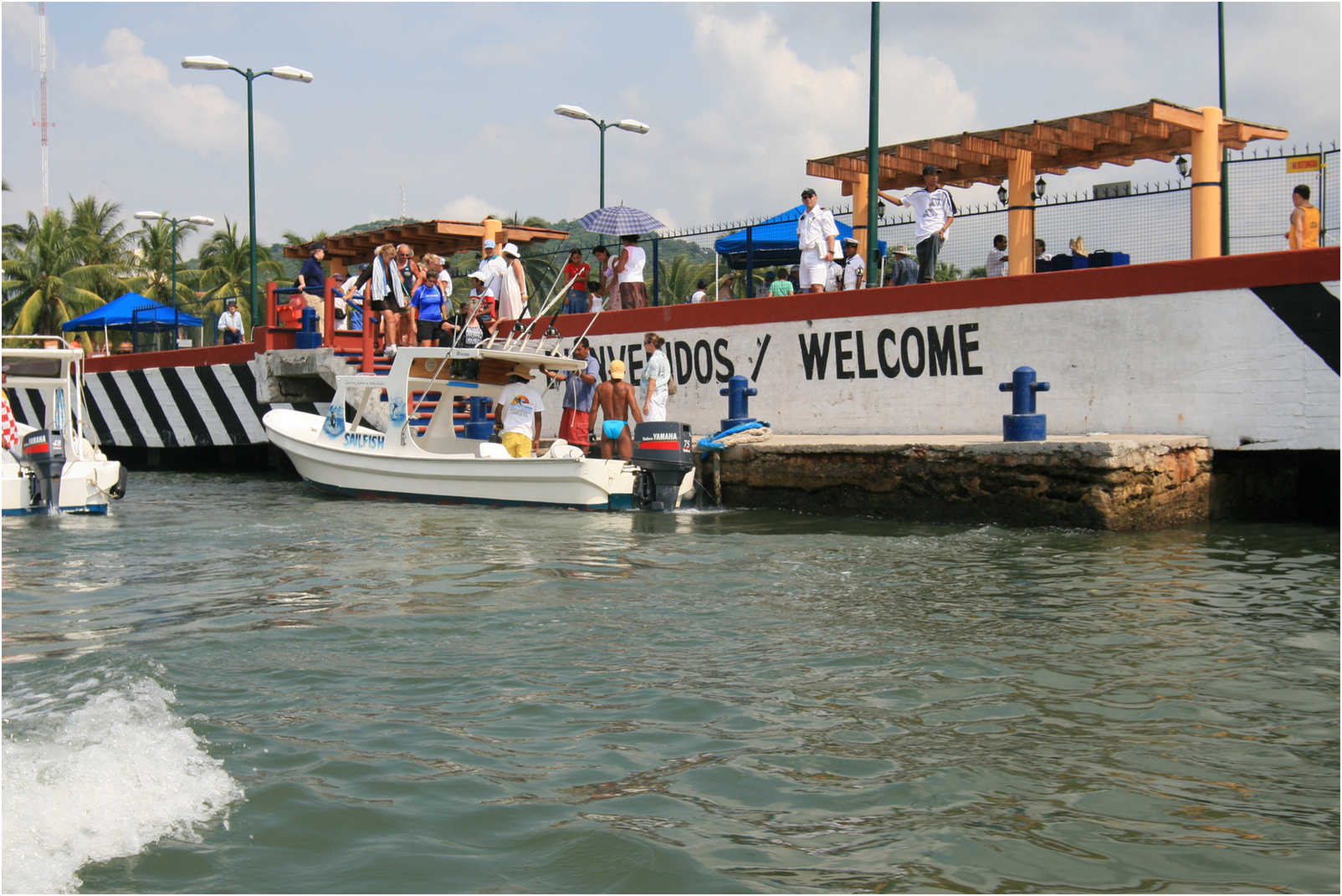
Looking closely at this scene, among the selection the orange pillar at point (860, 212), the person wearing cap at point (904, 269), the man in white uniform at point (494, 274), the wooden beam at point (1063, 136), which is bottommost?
the person wearing cap at point (904, 269)

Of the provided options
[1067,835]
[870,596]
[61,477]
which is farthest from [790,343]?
[1067,835]

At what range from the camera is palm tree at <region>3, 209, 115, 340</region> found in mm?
47781

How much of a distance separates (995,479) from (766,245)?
27.9ft

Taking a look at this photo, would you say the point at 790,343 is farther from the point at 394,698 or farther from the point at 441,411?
the point at 394,698

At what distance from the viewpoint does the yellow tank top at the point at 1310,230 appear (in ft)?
40.2

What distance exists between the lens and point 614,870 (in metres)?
3.69

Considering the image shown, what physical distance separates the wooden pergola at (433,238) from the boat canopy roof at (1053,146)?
5.70m

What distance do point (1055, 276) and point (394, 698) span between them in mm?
9297

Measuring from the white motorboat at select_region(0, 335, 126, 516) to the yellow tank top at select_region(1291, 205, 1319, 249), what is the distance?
1333 cm

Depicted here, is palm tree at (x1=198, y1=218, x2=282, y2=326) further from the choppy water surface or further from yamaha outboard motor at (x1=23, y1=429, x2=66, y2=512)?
the choppy water surface

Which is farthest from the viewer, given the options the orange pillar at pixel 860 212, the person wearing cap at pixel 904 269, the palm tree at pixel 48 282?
the palm tree at pixel 48 282

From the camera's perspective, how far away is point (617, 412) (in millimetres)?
15234

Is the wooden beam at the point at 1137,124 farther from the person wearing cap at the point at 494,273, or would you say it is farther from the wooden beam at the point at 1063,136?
the person wearing cap at the point at 494,273

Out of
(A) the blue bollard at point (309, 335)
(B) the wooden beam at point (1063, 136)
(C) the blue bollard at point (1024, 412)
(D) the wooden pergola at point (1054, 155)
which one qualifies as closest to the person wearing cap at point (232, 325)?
(A) the blue bollard at point (309, 335)
